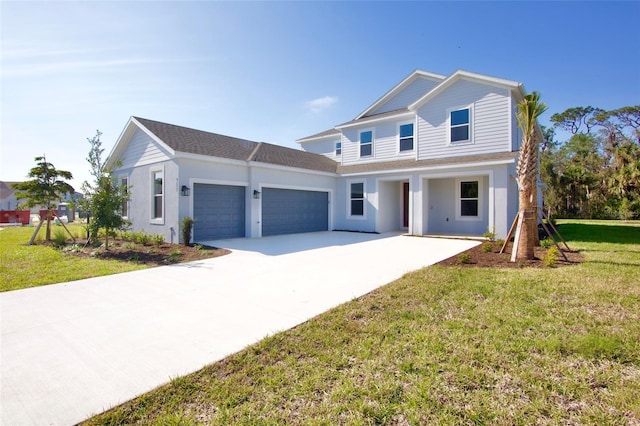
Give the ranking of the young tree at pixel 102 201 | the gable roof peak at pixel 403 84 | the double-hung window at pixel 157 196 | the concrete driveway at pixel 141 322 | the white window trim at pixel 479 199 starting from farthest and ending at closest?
1. the gable roof peak at pixel 403 84
2. the white window trim at pixel 479 199
3. the double-hung window at pixel 157 196
4. the young tree at pixel 102 201
5. the concrete driveway at pixel 141 322

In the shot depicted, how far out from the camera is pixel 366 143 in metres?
16.6

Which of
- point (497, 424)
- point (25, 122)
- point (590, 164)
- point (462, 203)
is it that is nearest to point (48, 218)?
point (25, 122)

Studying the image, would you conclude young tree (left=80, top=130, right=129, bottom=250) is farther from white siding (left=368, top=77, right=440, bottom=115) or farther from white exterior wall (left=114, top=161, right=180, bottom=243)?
white siding (left=368, top=77, right=440, bottom=115)

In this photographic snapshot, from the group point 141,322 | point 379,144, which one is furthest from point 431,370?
point 379,144

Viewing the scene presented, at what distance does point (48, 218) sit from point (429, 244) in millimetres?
14858

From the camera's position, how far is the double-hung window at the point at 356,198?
16.1 meters

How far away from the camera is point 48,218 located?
11.9 m

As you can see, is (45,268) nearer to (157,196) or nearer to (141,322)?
(141,322)

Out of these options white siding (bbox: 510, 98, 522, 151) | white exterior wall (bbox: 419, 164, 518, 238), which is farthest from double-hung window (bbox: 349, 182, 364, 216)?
white siding (bbox: 510, 98, 522, 151)

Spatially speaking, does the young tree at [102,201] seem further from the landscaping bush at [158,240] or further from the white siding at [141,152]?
the white siding at [141,152]

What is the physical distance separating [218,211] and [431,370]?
1081cm

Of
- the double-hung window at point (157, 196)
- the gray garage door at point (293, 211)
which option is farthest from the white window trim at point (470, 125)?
the double-hung window at point (157, 196)

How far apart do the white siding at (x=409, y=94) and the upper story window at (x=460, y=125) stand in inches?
142

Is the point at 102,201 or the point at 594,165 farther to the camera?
the point at 594,165
